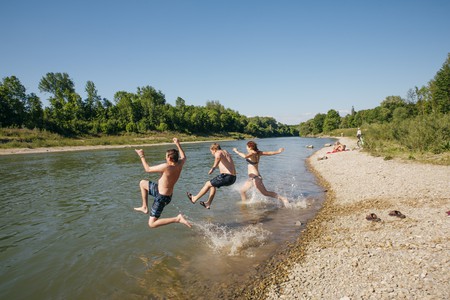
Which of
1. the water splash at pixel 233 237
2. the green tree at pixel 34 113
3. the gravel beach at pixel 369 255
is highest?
the green tree at pixel 34 113

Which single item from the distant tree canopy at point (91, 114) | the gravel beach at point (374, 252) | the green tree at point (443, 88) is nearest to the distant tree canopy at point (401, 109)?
the green tree at point (443, 88)

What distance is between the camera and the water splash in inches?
290

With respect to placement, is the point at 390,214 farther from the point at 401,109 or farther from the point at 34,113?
the point at 401,109

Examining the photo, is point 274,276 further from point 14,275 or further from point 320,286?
point 14,275

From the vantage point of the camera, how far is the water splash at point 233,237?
24.2ft

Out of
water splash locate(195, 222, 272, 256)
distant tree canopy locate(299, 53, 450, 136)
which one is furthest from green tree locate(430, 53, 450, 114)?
water splash locate(195, 222, 272, 256)

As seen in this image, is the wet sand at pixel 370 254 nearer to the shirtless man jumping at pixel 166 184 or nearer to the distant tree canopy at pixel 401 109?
the shirtless man jumping at pixel 166 184

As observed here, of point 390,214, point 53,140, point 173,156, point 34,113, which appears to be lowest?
point 390,214

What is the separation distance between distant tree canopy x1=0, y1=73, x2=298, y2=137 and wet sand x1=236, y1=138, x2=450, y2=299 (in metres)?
72.7

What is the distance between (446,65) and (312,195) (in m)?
74.0

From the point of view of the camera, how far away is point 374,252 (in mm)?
5852

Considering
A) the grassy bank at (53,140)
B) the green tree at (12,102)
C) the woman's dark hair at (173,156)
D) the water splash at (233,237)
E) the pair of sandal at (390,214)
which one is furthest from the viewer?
the green tree at (12,102)

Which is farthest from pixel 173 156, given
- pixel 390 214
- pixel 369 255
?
pixel 390 214

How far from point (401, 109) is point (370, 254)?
96.4 m
